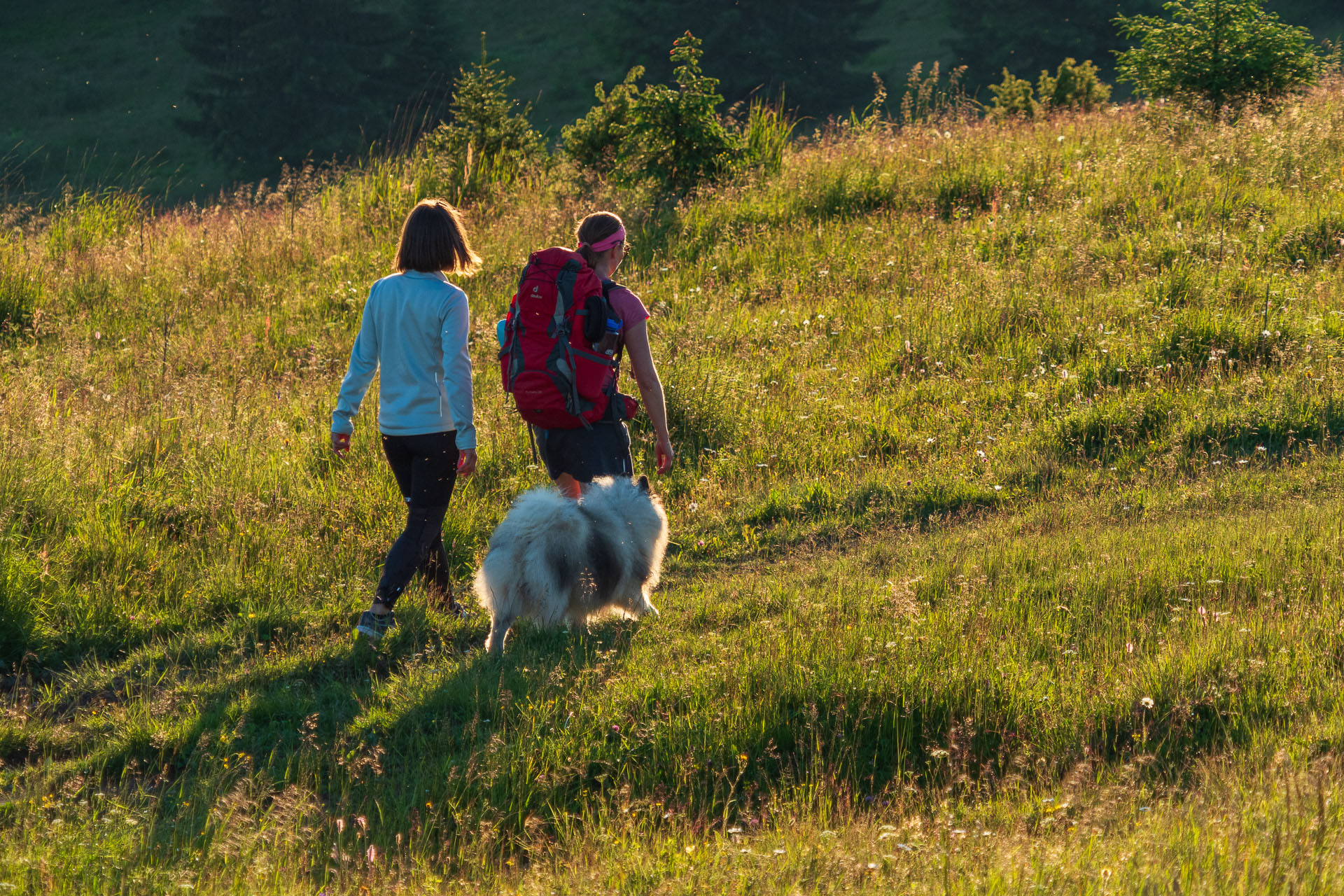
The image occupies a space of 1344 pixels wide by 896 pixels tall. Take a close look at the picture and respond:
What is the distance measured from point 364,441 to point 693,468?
2536 millimetres

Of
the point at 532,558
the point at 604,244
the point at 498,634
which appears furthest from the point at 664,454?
the point at 498,634

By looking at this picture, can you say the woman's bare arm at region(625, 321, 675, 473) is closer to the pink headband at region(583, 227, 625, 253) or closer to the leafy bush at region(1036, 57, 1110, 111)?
the pink headband at region(583, 227, 625, 253)

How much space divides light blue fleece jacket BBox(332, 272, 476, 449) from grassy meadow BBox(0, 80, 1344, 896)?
1160mm

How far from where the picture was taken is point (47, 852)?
3.12 metres

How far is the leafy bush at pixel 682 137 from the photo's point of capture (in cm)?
1193

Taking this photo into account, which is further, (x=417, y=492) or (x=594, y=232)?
(x=417, y=492)

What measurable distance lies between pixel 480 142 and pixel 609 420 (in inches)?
391

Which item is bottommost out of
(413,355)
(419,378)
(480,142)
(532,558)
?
(532,558)

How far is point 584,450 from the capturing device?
5.14m

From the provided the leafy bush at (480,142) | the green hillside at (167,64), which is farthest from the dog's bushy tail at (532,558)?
the green hillside at (167,64)

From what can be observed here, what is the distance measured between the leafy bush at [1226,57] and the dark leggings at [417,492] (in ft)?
38.8

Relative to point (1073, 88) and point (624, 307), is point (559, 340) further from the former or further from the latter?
point (1073, 88)

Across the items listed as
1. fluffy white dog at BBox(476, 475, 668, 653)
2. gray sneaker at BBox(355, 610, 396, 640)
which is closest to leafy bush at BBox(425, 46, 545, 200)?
gray sneaker at BBox(355, 610, 396, 640)

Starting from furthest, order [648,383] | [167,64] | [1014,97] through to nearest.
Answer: [167,64] → [1014,97] → [648,383]
